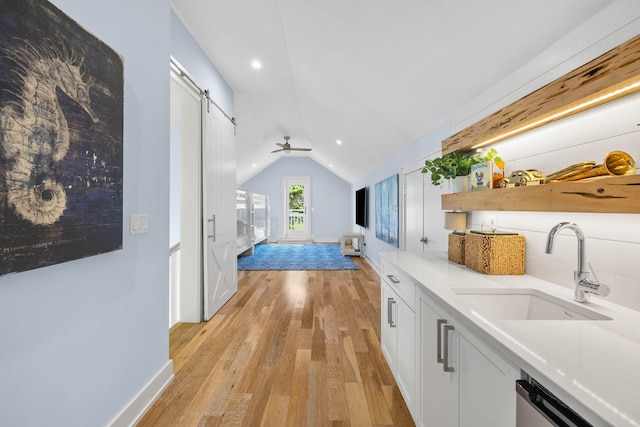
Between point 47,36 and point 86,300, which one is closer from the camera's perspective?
point 47,36

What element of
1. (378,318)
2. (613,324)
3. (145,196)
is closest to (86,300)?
(145,196)

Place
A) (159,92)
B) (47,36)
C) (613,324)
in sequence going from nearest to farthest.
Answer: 1. (613,324)
2. (47,36)
3. (159,92)

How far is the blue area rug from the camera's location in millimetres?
5363

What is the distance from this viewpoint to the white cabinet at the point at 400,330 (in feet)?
5.00

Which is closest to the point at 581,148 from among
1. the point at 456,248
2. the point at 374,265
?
the point at 456,248

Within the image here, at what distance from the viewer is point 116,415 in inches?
55.6

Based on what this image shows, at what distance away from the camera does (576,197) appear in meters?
1.03

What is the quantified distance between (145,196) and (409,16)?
76.5 inches

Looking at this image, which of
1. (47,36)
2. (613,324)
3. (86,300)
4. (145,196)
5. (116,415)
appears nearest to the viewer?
(613,324)

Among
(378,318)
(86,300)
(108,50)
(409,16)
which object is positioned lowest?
(378,318)

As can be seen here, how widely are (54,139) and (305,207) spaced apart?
325 inches

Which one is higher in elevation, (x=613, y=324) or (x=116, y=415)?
(x=613, y=324)

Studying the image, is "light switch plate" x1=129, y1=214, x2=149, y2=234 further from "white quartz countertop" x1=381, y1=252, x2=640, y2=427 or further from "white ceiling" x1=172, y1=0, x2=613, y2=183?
"white ceiling" x1=172, y1=0, x2=613, y2=183

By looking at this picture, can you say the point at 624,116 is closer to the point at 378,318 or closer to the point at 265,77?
the point at 378,318
